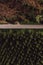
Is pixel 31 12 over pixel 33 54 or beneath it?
over

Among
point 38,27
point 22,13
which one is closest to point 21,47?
point 38,27

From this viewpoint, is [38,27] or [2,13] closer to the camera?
[38,27]

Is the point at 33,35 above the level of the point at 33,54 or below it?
above

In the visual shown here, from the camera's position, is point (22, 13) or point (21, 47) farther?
point (22, 13)

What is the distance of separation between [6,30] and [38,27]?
576 millimetres

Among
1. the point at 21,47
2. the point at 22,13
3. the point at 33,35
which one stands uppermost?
the point at 22,13

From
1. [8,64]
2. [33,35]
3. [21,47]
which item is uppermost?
[33,35]

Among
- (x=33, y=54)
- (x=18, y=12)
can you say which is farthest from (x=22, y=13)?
(x=33, y=54)

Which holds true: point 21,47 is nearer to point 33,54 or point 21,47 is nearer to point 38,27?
point 33,54

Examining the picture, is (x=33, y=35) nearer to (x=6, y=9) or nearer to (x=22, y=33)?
(x=22, y=33)

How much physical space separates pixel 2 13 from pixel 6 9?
0.12 m

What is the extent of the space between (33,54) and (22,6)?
0.98 meters

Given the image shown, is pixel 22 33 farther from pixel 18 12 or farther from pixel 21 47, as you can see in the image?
pixel 18 12

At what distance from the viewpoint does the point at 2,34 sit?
10.3ft
